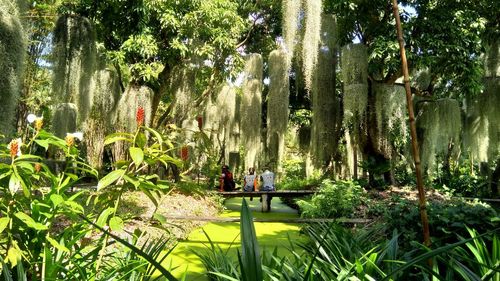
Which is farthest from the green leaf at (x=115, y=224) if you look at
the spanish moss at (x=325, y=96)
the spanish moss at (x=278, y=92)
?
the spanish moss at (x=278, y=92)

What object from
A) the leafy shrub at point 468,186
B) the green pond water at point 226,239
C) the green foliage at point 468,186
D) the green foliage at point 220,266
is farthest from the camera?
the leafy shrub at point 468,186

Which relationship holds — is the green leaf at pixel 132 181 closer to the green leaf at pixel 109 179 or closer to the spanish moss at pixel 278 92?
the green leaf at pixel 109 179

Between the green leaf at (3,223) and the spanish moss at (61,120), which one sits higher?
the spanish moss at (61,120)

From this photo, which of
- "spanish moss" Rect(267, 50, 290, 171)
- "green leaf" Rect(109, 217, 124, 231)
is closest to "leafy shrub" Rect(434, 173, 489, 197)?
"spanish moss" Rect(267, 50, 290, 171)

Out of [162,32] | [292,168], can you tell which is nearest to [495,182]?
[162,32]

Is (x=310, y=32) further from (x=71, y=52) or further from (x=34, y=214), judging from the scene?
(x=34, y=214)

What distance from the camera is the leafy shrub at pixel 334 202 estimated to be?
5750 millimetres

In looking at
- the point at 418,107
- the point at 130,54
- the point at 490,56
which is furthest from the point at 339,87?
the point at 130,54

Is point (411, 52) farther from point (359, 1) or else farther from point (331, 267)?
point (331, 267)

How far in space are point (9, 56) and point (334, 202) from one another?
4.73 metres

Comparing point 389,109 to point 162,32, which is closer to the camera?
point 389,109

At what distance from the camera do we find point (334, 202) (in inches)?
234

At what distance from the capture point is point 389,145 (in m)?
7.66

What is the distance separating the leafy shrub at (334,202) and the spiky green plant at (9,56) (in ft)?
14.0
